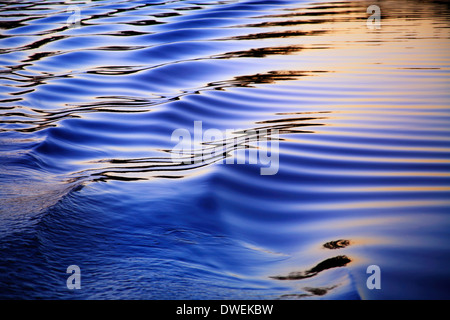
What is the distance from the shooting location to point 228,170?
3342 mm

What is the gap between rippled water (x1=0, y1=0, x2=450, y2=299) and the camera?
2148 millimetres

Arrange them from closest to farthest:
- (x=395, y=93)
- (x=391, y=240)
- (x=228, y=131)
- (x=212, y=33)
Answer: (x=391, y=240), (x=228, y=131), (x=395, y=93), (x=212, y=33)

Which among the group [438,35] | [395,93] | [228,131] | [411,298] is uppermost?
[438,35]

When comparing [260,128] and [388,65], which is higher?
[388,65]

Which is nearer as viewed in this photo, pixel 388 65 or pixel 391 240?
pixel 391 240

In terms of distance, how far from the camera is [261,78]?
226 inches

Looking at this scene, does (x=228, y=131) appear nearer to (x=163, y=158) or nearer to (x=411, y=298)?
(x=163, y=158)

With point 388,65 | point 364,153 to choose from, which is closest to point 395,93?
point 388,65

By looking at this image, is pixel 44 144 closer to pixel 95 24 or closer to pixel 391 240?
pixel 391 240

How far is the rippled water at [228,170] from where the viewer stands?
215 cm

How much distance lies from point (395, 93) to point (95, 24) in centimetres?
605

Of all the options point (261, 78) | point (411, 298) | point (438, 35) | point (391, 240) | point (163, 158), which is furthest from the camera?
point (438, 35)
